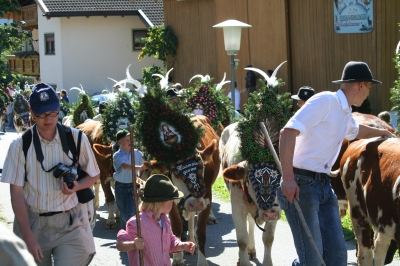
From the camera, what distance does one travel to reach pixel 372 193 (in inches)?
237

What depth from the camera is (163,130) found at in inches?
316

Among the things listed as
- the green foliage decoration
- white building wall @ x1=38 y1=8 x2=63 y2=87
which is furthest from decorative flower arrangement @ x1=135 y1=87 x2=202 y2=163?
white building wall @ x1=38 y1=8 x2=63 y2=87

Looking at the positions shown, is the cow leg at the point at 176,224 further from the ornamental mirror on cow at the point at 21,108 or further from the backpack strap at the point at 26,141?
the ornamental mirror on cow at the point at 21,108

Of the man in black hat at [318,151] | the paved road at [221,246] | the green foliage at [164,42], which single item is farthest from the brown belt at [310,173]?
the green foliage at [164,42]

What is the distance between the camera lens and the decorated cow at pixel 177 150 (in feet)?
25.3

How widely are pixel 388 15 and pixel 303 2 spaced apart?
2911 millimetres

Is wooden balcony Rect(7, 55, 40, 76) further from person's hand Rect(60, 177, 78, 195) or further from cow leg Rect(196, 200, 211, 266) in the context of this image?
person's hand Rect(60, 177, 78, 195)

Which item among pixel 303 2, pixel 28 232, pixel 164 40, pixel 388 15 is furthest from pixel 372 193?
pixel 164 40

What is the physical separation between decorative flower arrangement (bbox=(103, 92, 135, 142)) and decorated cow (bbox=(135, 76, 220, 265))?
1654 mm

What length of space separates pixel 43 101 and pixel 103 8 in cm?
3368

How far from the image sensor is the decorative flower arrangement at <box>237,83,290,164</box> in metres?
7.30

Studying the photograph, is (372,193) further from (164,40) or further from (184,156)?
(164,40)

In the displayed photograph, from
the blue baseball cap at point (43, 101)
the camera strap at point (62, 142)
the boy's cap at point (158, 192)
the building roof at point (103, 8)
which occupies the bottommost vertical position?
the boy's cap at point (158, 192)

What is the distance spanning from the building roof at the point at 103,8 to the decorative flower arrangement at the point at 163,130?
28973 millimetres
